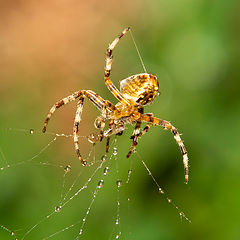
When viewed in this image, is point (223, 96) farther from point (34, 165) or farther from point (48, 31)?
point (48, 31)

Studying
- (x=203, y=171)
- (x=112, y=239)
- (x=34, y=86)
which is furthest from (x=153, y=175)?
(x=34, y=86)

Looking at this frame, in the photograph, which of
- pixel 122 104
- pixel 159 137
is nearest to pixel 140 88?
pixel 122 104

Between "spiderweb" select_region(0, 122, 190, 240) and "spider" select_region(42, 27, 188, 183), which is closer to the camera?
"spider" select_region(42, 27, 188, 183)

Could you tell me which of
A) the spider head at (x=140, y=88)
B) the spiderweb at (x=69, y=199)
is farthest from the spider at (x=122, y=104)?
the spiderweb at (x=69, y=199)

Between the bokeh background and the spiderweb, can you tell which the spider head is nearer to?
the spiderweb

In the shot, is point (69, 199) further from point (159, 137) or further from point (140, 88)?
point (140, 88)

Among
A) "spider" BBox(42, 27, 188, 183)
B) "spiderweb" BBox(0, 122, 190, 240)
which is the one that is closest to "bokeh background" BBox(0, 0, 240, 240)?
"spiderweb" BBox(0, 122, 190, 240)

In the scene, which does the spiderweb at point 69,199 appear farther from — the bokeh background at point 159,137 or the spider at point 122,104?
the spider at point 122,104
